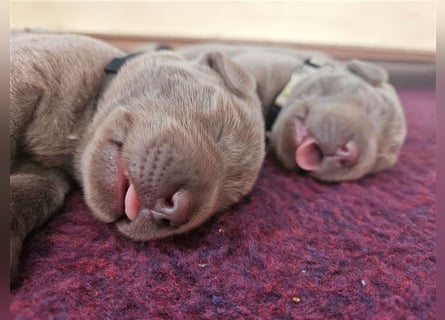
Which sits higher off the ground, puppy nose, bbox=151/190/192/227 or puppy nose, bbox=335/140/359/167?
puppy nose, bbox=151/190/192/227

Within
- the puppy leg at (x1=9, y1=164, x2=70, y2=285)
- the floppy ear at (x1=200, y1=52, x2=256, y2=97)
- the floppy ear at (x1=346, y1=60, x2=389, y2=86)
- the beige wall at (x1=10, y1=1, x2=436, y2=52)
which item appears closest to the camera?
the puppy leg at (x1=9, y1=164, x2=70, y2=285)

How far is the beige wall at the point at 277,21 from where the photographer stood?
12.3 feet

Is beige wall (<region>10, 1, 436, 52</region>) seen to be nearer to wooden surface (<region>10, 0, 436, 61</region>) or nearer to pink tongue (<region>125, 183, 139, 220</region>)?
wooden surface (<region>10, 0, 436, 61</region>)

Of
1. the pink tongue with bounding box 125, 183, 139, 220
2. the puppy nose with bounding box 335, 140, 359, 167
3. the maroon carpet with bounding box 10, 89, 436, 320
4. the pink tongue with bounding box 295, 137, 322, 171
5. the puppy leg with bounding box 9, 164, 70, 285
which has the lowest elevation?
the pink tongue with bounding box 295, 137, 322, 171

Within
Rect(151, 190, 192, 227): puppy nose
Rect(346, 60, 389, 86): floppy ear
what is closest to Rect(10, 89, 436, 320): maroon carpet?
Rect(151, 190, 192, 227): puppy nose

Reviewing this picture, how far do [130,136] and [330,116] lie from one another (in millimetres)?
1162

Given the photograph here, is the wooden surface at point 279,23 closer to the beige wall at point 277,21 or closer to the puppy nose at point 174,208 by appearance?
the beige wall at point 277,21

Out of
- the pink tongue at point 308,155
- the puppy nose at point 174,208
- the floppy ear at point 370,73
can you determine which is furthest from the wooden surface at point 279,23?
the puppy nose at point 174,208

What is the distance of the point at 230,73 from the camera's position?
1782mm

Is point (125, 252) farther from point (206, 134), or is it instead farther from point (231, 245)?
point (206, 134)

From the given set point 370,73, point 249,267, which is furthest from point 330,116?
point 249,267

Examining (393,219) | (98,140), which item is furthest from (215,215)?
(393,219)

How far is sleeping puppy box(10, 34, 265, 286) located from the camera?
1312mm

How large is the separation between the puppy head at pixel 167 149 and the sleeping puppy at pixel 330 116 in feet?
1.82
